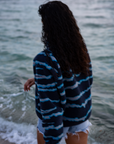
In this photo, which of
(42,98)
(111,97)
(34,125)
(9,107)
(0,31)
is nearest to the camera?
(42,98)

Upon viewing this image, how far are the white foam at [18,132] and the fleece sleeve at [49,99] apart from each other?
2.03m

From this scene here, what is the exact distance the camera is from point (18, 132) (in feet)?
11.4

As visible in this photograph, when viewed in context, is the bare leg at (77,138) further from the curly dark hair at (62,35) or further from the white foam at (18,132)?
the white foam at (18,132)

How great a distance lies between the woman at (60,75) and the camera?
1.31 meters

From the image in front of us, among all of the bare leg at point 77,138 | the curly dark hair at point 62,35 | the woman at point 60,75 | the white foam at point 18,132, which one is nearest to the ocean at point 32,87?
the white foam at point 18,132

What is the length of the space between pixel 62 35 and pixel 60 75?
11.5 inches

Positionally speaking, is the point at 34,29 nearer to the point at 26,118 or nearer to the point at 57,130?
the point at 26,118

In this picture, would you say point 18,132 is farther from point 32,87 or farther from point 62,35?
point 62,35

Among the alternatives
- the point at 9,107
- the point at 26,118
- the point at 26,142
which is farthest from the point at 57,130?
the point at 9,107

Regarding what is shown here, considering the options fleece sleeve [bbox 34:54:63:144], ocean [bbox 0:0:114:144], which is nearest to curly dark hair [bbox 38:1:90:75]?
fleece sleeve [bbox 34:54:63:144]

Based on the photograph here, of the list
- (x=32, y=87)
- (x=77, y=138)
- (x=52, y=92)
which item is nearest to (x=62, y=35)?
(x=52, y=92)

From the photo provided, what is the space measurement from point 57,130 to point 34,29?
12575 mm

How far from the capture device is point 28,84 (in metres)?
1.80

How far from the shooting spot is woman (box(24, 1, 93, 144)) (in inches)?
51.4
